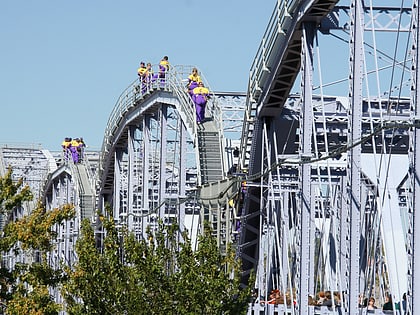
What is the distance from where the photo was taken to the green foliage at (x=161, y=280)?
26219mm

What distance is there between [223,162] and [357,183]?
617 inches

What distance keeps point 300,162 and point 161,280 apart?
3649 millimetres

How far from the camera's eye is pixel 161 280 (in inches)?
1069

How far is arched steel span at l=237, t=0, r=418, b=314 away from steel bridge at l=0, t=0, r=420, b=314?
4cm

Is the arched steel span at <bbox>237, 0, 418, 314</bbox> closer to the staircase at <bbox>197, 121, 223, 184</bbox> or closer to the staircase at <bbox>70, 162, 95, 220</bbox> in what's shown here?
the staircase at <bbox>197, 121, 223, 184</bbox>

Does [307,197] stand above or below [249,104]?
below

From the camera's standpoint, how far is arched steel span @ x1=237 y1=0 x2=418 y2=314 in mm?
24094

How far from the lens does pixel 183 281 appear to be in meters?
26.4

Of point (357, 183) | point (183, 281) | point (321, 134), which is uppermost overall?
point (321, 134)

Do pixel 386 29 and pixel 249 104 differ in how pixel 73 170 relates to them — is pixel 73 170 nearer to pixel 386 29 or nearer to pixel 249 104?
pixel 249 104

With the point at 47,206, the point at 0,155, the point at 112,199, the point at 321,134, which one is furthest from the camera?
the point at 0,155

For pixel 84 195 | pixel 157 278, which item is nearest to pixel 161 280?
pixel 157 278

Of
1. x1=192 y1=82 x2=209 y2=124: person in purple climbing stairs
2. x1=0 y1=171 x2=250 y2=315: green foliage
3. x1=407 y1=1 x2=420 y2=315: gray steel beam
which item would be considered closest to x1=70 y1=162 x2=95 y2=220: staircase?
x1=192 y1=82 x2=209 y2=124: person in purple climbing stairs

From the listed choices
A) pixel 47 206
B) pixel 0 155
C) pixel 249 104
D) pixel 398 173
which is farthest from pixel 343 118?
pixel 0 155
